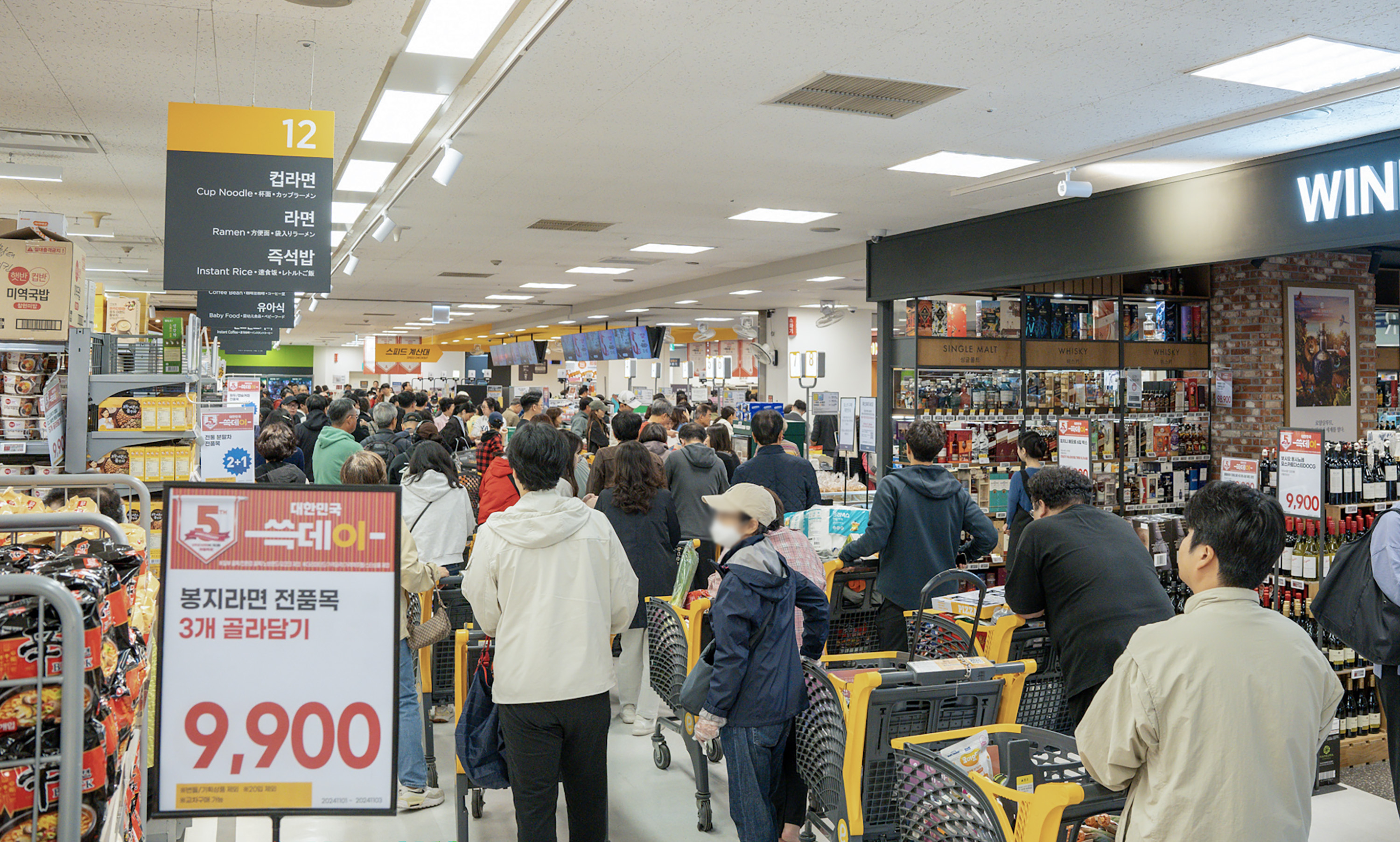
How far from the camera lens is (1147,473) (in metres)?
8.62

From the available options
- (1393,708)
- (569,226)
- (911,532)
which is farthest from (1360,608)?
(569,226)

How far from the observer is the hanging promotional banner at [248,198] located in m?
4.49

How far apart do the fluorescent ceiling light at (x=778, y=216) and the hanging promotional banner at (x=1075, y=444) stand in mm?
2854

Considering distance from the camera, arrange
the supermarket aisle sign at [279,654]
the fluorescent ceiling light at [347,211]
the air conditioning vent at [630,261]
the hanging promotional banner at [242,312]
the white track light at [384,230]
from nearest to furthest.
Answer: the supermarket aisle sign at [279,654] < the white track light at [384,230] < the fluorescent ceiling light at [347,211] < the hanging promotional banner at [242,312] < the air conditioning vent at [630,261]

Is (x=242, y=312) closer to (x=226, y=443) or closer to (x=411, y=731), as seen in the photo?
(x=226, y=443)

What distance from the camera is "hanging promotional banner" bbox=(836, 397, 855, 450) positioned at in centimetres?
962

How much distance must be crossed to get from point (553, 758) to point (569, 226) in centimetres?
708

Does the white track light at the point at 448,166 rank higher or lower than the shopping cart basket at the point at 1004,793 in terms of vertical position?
higher

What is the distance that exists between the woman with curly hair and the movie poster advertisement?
19.1ft

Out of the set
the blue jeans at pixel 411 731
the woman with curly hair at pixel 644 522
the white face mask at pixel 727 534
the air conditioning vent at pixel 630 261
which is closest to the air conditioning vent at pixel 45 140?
the woman with curly hair at pixel 644 522

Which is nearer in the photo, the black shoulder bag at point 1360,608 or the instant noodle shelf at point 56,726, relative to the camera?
the instant noodle shelf at point 56,726

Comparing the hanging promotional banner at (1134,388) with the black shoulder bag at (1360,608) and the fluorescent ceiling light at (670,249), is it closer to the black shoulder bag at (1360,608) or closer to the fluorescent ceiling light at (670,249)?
the fluorescent ceiling light at (670,249)

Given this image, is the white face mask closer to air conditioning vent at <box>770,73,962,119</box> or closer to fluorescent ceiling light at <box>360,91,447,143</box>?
air conditioning vent at <box>770,73,962,119</box>

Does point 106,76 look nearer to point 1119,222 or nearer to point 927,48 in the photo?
point 927,48
